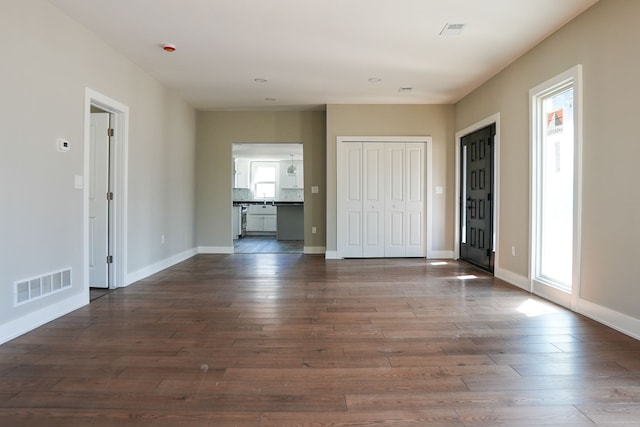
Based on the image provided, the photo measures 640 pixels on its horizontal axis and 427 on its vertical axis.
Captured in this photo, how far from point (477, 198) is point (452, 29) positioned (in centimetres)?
281

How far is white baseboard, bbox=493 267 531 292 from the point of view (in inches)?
164

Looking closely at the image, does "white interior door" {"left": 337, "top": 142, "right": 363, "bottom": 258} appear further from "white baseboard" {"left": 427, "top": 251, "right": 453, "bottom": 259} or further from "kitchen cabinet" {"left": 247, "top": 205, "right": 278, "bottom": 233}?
"kitchen cabinet" {"left": 247, "top": 205, "right": 278, "bottom": 233}

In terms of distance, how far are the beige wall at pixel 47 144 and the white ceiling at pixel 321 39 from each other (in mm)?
311

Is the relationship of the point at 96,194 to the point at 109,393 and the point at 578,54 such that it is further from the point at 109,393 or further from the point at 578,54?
the point at 578,54

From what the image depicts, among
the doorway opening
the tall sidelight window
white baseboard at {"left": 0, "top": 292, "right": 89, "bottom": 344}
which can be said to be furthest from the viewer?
the doorway opening

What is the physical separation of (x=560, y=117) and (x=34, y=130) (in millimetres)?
4834

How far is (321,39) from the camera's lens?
3.80 meters

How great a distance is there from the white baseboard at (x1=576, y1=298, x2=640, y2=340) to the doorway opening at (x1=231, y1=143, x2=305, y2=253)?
5.39 meters

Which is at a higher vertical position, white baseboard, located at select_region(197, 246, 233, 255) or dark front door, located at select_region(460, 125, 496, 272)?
dark front door, located at select_region(460, 125, 496, 272)

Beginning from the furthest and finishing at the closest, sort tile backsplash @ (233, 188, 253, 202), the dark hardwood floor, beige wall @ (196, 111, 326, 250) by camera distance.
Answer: tile backsplash @ (233, 188, 253, 202) → beige wall @ (196, 111, 326, 250) → the dark hardwood floor

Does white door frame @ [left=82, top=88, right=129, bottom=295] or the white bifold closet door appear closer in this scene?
white door frame @ [left=82, top=88, right=129, bottom=295]

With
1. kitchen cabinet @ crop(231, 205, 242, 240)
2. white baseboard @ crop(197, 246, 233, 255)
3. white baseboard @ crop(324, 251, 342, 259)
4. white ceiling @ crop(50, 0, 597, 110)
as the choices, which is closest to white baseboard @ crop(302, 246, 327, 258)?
white baseboard @ crop(324, 251, 342, 259)

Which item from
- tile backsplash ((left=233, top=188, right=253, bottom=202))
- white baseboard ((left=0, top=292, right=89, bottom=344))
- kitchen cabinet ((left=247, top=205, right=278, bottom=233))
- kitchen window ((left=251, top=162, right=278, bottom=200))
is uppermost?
kitchen window ((left=251, top=162, right=278, bottom=200))

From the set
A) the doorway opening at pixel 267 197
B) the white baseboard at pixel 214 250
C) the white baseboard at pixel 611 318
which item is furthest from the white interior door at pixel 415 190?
the white baseboard at pixel 214 250
